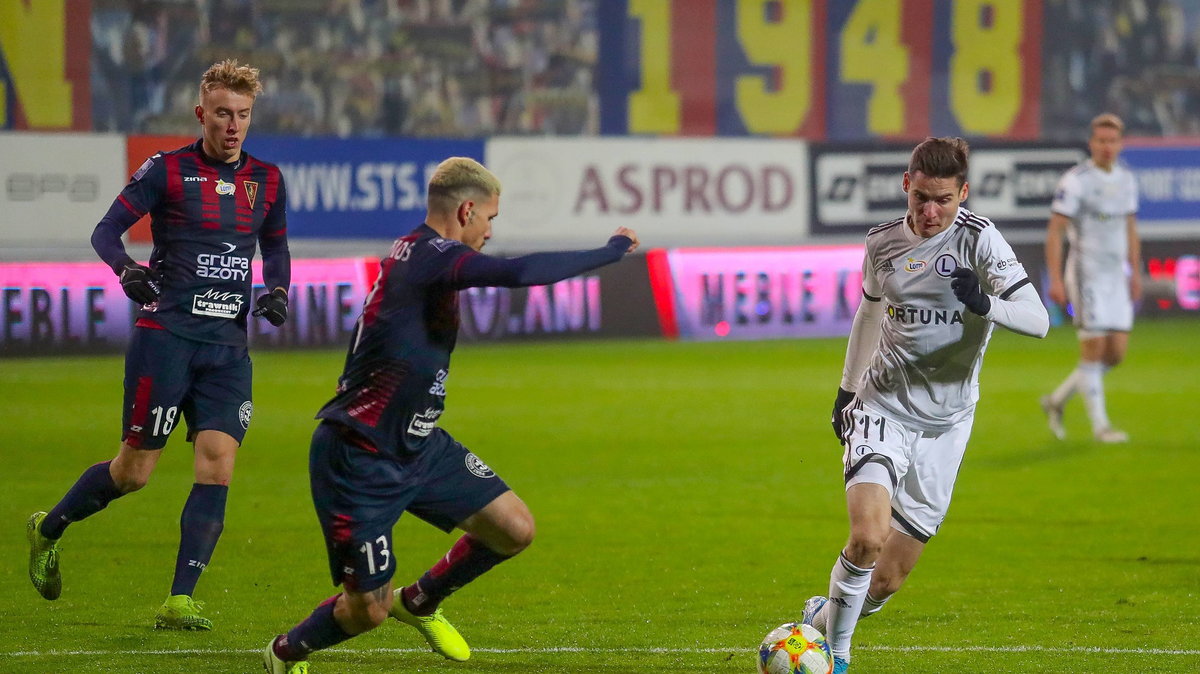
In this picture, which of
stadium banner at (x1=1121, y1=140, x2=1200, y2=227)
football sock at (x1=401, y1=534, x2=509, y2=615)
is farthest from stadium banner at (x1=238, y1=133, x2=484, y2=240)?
football sock at (x1=401, y1=534, x2=509, y2=615)

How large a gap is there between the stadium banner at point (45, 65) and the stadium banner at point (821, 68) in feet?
20.3

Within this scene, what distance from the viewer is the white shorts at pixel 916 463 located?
5180 millimetres

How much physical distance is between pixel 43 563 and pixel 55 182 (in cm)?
1084

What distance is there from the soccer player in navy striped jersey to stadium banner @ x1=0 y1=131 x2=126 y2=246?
414 inches

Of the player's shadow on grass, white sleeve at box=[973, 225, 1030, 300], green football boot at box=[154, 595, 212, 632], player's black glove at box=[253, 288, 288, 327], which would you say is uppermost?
white sleeve at box=[973, 225, 1030, 300]

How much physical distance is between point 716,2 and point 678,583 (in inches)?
599

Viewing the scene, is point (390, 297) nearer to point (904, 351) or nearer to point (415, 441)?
point (415, 441)

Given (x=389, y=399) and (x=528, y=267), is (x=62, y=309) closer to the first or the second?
(x=389, y=399)

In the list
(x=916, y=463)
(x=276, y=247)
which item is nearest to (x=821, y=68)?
(x=276, y=247)

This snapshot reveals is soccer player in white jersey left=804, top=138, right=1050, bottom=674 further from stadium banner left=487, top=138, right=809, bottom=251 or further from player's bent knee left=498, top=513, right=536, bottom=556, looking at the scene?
stadium banner left=487, top=138, right=809, bottom=251

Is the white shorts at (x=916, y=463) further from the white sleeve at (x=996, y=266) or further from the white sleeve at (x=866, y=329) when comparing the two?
the white sleeve at (x=996, y=266)

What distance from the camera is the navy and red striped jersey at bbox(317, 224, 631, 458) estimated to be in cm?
467

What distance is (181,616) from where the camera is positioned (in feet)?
19.0

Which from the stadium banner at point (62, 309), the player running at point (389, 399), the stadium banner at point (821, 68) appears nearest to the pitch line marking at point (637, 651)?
the player running at point (389, 399)
